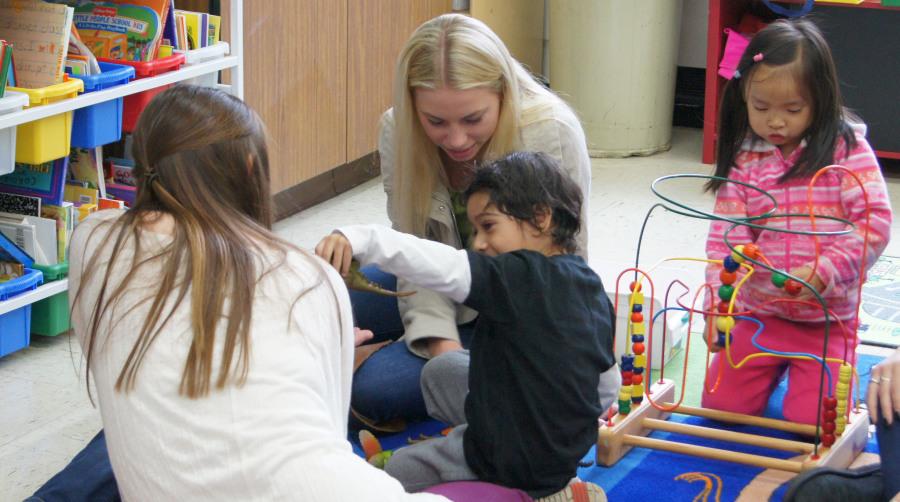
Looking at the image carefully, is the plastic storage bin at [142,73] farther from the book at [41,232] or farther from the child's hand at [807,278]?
the child's hand at [807,278]

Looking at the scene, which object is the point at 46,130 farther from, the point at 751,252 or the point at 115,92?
the point at 751,252

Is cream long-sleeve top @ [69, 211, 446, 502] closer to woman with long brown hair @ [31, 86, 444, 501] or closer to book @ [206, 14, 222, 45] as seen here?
woman with long brown hair @ [31, 86, 444, 501]

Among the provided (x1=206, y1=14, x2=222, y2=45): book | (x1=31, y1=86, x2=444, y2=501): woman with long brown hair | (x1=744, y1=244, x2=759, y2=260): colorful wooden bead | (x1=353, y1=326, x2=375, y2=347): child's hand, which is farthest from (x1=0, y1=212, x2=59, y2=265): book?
(x1=744, y1=244, x2=759, y2=260): colorful wooden bead

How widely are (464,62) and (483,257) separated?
524 millimetres

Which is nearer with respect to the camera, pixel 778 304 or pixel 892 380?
pixel 892 380

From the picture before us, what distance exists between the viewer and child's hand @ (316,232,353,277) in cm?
137

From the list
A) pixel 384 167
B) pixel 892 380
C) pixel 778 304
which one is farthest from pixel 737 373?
pixel 384 167

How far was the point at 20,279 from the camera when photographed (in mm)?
2211

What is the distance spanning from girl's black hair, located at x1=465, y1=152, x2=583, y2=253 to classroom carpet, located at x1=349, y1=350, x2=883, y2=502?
19.8 inches

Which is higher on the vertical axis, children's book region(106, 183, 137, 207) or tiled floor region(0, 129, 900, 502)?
children's book region(106, 183, 137, 207)

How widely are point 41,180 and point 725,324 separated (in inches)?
54.4

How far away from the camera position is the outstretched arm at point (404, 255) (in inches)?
53.9

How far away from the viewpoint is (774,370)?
213cm

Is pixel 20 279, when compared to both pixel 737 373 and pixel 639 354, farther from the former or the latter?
pixel 737 373
